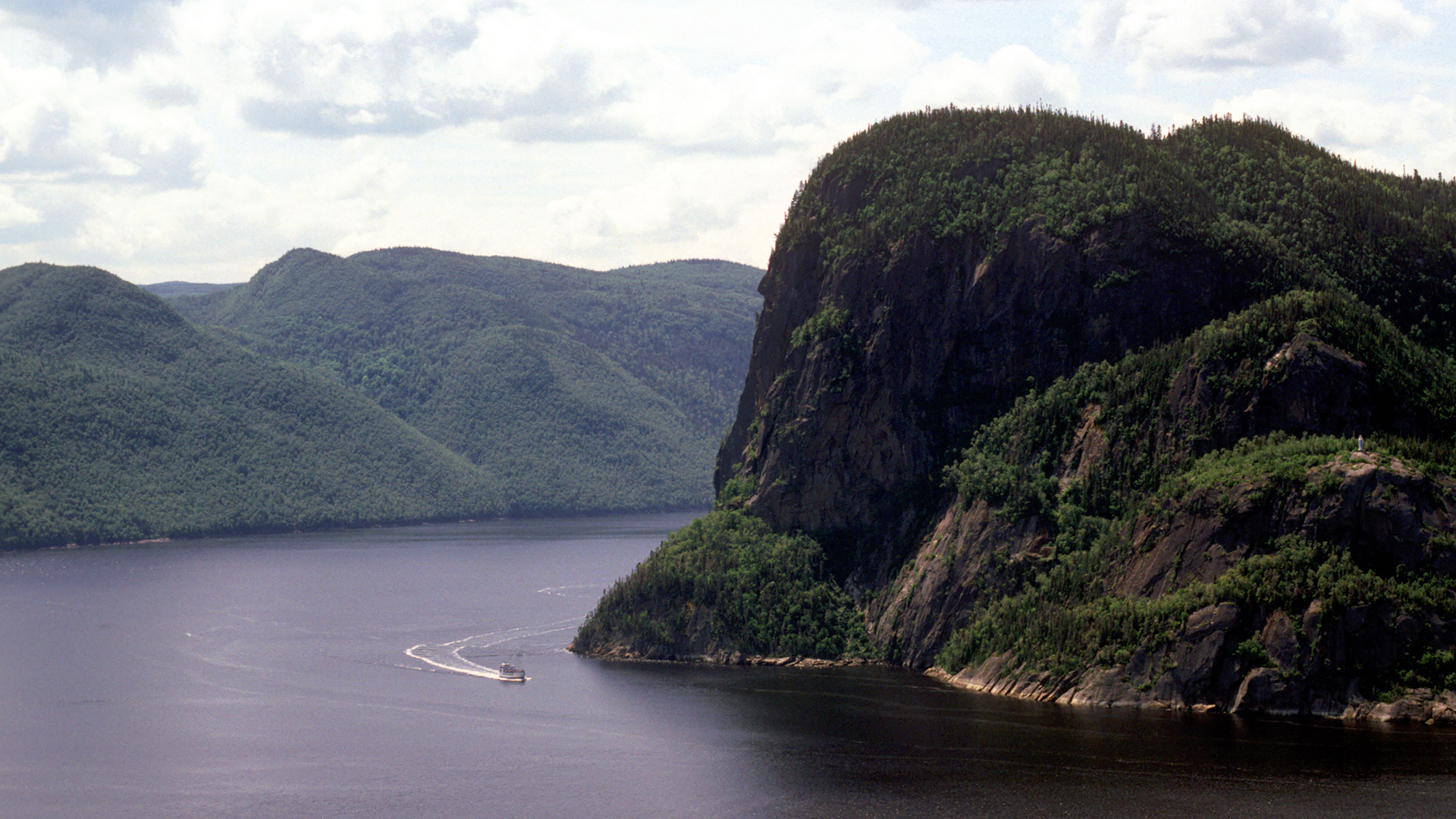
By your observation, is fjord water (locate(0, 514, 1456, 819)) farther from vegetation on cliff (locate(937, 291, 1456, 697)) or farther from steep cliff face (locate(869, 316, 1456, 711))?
vegetation on cliff (locate(937, 291, 1456, 697))

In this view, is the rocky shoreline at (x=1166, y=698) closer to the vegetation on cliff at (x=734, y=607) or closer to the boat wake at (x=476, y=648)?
the vegetation on cliff at (x=734, y=607)

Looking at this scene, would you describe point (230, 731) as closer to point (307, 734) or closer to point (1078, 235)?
point (307, 734)

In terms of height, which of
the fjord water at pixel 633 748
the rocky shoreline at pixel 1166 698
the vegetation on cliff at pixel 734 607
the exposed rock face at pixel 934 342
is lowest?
the fjord water at pixel 633 748

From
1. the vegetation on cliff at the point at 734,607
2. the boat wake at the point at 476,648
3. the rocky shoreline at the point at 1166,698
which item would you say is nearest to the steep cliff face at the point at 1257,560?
the rocky shoreline at the point at 1166,698

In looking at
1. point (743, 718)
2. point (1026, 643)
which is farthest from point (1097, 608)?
point (743, 718)

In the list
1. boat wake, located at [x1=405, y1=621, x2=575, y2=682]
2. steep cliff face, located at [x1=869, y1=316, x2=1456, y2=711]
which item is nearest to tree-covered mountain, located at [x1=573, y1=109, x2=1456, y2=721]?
steep cliff face, located at [x1=869, y1=316, x2=1456, y2=711]

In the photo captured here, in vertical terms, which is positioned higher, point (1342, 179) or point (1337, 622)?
point (1342, 179)
